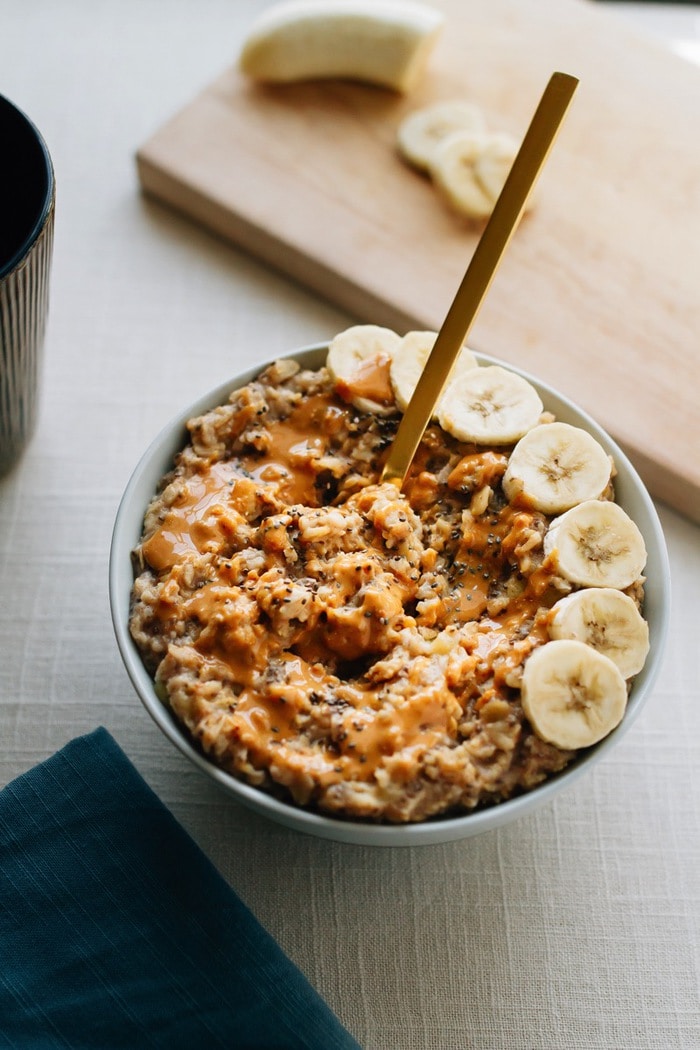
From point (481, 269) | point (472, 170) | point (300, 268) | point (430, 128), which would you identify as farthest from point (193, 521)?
point (430, 128)

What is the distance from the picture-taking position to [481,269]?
1.73m

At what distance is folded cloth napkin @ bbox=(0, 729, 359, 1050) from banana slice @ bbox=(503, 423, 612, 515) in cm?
79

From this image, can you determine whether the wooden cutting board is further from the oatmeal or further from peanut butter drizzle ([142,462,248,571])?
peanut butter drizzle ([142,462,248,571])

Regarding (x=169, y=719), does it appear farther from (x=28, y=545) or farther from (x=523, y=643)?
(x=28, y=545)

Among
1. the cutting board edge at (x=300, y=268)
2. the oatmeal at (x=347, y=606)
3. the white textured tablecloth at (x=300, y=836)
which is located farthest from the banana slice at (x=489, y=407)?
the white textured tablecloth at (x=300, y=836)

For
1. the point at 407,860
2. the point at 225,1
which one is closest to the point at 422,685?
the point at 407,860

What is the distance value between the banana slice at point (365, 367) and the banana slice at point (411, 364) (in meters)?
0.02

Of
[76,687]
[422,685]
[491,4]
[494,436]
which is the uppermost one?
[491,4]

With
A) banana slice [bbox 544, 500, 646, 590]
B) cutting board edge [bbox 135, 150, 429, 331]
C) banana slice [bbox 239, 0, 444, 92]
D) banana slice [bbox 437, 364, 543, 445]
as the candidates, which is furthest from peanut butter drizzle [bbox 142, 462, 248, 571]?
banana slice [bbox 239, 0, 444, 92]

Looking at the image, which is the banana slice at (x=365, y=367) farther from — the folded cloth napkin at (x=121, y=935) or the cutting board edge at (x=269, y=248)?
the folded cloth napkin at (x=121, y=935)

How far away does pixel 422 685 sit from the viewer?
159cm

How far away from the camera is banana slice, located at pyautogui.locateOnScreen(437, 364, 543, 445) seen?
5.97 ft

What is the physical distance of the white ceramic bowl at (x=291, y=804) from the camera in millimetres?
1521

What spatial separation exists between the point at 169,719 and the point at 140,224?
1473 millimetres
